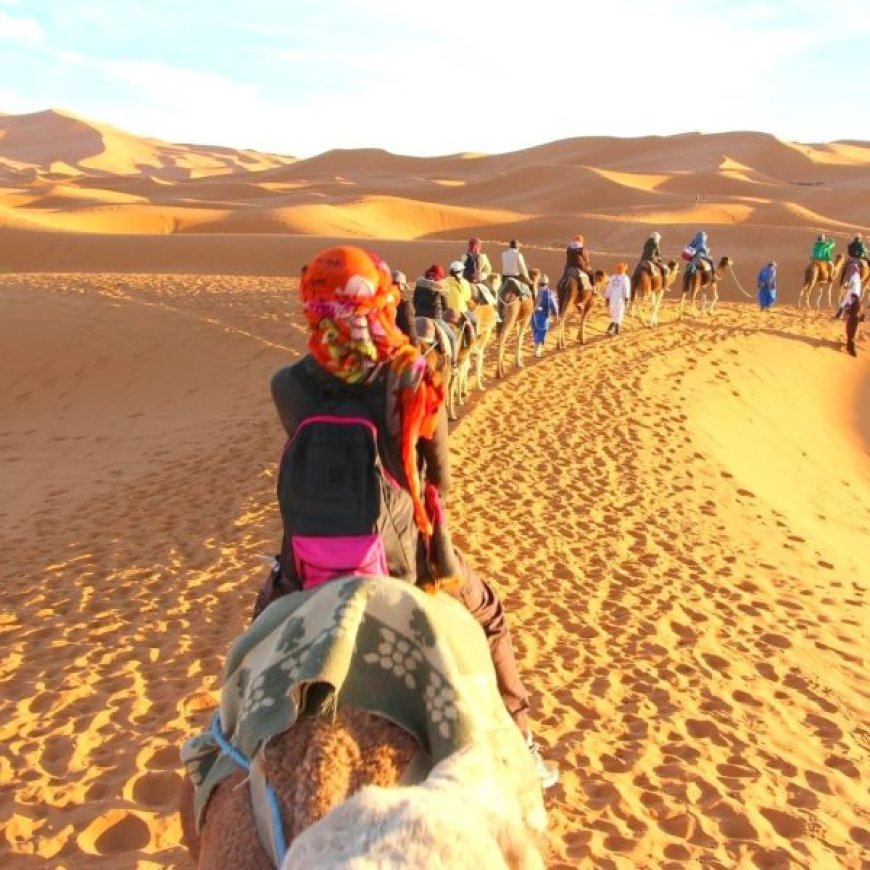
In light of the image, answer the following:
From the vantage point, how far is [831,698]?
20.0ft

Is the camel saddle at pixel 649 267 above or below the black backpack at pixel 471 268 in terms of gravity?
below

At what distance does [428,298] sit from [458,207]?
39.5m

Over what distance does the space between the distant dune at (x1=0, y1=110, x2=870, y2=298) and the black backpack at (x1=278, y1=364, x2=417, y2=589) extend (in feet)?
92.9

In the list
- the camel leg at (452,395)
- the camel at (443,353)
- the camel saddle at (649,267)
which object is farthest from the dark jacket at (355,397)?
the camel saddle at (649,267)

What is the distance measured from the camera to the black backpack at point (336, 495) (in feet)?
8.15

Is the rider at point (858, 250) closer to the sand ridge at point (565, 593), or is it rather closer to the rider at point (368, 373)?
the sand ridge at point (565, 593)

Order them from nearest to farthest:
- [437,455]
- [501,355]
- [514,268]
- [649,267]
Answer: [437,455]
[501,355]
[514,268]
[649,267]

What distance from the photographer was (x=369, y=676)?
199 cm

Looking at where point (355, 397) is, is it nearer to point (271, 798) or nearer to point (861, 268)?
point (271, 798)

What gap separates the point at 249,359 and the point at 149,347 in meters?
2.39

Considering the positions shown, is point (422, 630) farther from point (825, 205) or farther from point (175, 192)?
point (175, 192)

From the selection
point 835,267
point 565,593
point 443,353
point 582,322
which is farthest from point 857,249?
point 565,593

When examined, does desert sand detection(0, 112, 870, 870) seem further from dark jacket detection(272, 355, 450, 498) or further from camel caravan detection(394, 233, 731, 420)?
dark jacket detection(272, 355, 450, 498)

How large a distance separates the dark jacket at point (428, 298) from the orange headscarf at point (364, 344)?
300 inches
